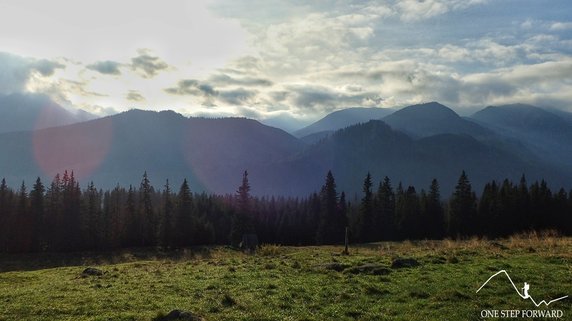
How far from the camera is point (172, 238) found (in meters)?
103

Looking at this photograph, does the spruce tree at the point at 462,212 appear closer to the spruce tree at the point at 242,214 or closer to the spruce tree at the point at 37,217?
the spruce tree at the point at 242,214

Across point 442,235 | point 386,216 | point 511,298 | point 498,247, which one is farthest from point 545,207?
point 511,298

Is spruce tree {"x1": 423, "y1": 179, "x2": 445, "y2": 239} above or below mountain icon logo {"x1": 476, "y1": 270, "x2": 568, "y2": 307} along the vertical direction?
below

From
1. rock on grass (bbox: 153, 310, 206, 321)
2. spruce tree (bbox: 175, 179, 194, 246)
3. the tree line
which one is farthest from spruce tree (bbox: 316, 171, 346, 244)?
rock on grass (bbox: 153, 310, 206, 321)

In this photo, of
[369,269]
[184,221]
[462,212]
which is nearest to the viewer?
[369,269]

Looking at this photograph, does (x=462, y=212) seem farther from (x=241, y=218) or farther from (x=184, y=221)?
(x=184, y=221)

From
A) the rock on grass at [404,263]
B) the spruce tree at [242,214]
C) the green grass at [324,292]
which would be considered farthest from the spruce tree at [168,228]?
the rock on grass at [404,263]

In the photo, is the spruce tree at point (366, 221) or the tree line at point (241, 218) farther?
the spruce tree at point (366, 221)

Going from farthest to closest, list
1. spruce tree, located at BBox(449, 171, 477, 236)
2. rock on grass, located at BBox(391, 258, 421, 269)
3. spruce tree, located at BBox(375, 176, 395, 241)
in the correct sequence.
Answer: spruce tree, located at BBox(375, 176, 395, 241)
spruce tree, located at BBox(449, 171, 477, 236)
rock on grass, located at BBox(391, 258, 421, 269)

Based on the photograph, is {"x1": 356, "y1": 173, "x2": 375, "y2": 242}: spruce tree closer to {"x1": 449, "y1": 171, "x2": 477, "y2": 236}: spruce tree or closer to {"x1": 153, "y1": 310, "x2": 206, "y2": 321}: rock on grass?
{"x1": 449, "y1": 171, "x2": 477, "y2": 236}: spruce tree

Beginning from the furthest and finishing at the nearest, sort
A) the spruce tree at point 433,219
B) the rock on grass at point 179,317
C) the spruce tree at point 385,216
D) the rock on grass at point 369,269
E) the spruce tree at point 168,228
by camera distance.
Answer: the spruce tree at point 385,216 < the spruce tree at point 433,219 < the spruce tree at point 168,228 < the rock on grass at point 369,269 < the rock on grass at point 179,317

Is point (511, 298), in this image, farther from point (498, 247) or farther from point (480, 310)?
point (498, 247)

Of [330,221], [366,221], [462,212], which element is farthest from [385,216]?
[462,212]

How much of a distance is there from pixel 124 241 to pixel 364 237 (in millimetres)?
59876
